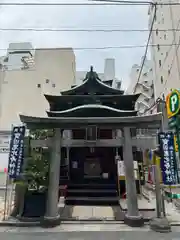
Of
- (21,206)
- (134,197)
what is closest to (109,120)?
(134,197)

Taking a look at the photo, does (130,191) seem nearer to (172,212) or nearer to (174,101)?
(172,212)

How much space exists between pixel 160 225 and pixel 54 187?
4087mm

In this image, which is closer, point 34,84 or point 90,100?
point 90,100

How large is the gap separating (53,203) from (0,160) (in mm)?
13335

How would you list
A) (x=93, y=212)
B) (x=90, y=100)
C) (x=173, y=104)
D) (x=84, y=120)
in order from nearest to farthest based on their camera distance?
(x=84, y=120) → (x=93, y=212) → (x=90, y=100) → (x=173, y=104)

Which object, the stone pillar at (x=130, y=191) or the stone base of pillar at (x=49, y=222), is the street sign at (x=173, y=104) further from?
the stone base of pillar at (x=49, y=222)

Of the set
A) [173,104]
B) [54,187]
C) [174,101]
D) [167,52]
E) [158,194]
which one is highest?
[167,52]

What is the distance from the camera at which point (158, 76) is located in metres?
25.3

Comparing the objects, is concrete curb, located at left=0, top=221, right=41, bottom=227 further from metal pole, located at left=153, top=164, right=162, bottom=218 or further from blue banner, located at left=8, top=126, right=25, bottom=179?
metal pole, located at left=153, top=164, right=162, bottom=218

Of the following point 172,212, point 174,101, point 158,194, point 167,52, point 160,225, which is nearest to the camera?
point 160,225

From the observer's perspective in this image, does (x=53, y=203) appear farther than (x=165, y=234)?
Yes

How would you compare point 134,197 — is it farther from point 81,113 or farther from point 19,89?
point 19,89

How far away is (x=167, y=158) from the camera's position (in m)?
8.06

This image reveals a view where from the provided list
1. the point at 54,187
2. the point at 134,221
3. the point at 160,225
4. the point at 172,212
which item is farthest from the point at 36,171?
the point at 172,212
